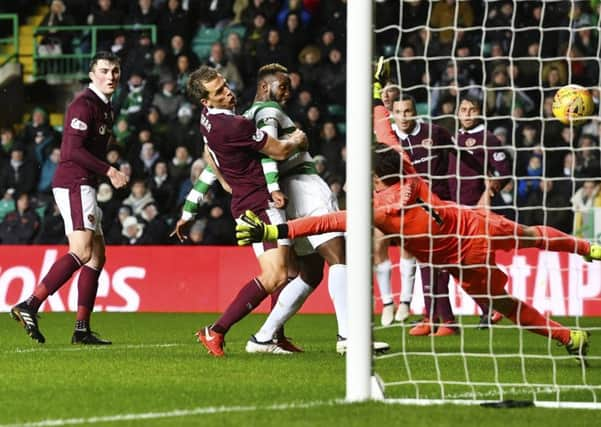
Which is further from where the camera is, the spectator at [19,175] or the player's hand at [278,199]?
the spectator at [19,175]

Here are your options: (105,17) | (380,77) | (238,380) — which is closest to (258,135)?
(380,77)

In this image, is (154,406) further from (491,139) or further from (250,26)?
(250,26)

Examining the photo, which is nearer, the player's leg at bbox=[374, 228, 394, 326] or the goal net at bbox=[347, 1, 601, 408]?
the goal net at bbox=[347, 1, 601, 408]

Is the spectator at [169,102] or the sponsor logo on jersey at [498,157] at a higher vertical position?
the spectator at [169,102]

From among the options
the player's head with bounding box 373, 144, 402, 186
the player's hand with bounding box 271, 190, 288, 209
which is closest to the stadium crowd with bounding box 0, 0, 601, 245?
the player's hand with bounding box 271, 190, 288, 209

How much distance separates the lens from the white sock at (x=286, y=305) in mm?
8680

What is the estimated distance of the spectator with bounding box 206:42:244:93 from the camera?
1761 cm

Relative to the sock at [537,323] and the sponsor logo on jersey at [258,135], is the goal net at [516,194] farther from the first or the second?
the sponsor logo on jersey at [258,135]

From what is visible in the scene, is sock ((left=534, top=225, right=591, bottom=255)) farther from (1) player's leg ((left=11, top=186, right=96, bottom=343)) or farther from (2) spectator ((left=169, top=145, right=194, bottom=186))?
(2) spectator ((left=169, top=145, right=194, bottom=186))

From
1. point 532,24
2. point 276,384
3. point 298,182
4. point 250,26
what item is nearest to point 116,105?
point 250,26

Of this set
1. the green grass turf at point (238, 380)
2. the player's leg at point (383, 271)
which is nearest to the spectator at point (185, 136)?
the player's leg at point (383, 271)

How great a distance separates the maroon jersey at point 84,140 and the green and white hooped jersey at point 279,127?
3.99 ft

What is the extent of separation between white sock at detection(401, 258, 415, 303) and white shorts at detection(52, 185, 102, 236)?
9.52 feet

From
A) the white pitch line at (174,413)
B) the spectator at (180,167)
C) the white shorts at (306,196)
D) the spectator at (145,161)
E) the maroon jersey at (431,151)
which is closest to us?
the white pitch line at (174,413)
